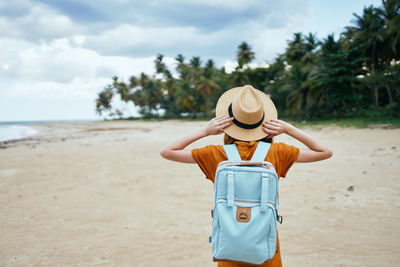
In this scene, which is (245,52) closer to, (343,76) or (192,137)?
(343,76)

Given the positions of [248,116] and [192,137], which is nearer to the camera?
[248,116]

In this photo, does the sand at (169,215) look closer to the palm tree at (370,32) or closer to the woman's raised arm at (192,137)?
the woman's raised arm at (192,137)

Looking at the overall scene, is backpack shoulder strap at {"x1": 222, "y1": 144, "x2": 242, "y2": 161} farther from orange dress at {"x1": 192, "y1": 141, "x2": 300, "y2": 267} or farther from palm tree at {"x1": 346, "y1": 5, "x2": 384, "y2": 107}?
palm tree at {"x1": 346, "y1": 5, "x2": 384, "y2": 107}

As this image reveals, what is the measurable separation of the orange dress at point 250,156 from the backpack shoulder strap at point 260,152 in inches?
1.8

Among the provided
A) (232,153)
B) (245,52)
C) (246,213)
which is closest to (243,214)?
(246,213)

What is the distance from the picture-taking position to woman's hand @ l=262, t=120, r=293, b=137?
1.48 m

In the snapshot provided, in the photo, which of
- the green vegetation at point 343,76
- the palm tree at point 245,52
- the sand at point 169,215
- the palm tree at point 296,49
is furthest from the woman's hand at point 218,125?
the palm tree at point 245,52

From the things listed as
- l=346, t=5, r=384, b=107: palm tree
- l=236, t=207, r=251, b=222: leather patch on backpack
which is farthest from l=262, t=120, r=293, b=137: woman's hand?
l=346, t=5, r=384, b=107: palm tree

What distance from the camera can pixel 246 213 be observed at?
131cm

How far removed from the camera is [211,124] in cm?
151

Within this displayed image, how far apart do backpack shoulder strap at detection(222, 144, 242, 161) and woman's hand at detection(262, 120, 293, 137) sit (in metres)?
0.22

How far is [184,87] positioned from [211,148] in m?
41.1

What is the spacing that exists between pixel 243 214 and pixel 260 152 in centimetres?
35

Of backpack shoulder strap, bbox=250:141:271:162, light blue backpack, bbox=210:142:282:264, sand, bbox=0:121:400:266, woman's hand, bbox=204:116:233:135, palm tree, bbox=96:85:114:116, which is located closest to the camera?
light blue backpack, bbox=210:142:282:264
